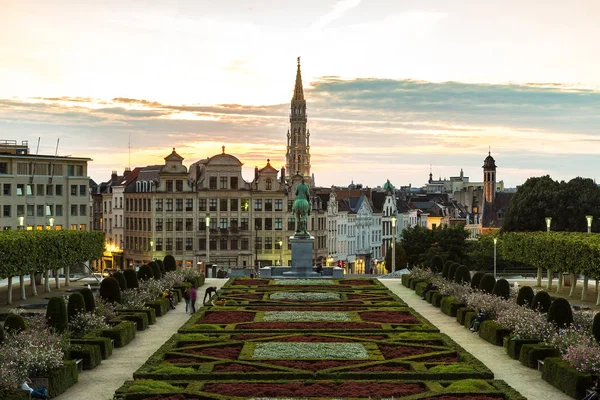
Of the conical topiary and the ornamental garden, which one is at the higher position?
the conical topiary

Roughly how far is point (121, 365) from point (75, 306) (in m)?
4.84

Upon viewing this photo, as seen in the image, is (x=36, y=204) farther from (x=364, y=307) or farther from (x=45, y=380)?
(x=45, y=380)

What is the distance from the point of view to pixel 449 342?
38562 millimetres

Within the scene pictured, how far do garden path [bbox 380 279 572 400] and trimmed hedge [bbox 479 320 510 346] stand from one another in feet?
0.83

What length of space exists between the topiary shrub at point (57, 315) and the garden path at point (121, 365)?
7.00 feet

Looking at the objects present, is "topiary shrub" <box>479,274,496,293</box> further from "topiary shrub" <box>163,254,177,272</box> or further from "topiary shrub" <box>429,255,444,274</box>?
"topiary shrub" <box>163,254,177,272</box>

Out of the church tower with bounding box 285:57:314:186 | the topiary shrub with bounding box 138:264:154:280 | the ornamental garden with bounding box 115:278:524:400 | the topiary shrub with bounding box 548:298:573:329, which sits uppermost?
the church tower with bounding box 285:57:314:186

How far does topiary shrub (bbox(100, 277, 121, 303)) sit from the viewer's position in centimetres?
4816

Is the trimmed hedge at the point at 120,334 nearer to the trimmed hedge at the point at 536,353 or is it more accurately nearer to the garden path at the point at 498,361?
the garden path at the point at 498,361

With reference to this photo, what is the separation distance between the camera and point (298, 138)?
18950 centimetres

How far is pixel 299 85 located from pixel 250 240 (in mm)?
70526

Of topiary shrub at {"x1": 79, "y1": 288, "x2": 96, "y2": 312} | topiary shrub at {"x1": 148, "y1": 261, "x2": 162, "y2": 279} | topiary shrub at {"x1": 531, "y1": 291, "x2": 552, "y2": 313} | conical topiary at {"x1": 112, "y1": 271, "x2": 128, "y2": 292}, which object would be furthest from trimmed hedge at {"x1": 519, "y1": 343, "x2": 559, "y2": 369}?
topiary shrub at {"x1": 148, "y1": 261, "x2": 162, "y2": 279}

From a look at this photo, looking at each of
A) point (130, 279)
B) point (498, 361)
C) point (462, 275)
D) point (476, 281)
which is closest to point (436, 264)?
point (462, 275)

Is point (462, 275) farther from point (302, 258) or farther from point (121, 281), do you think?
point (121, 281)
